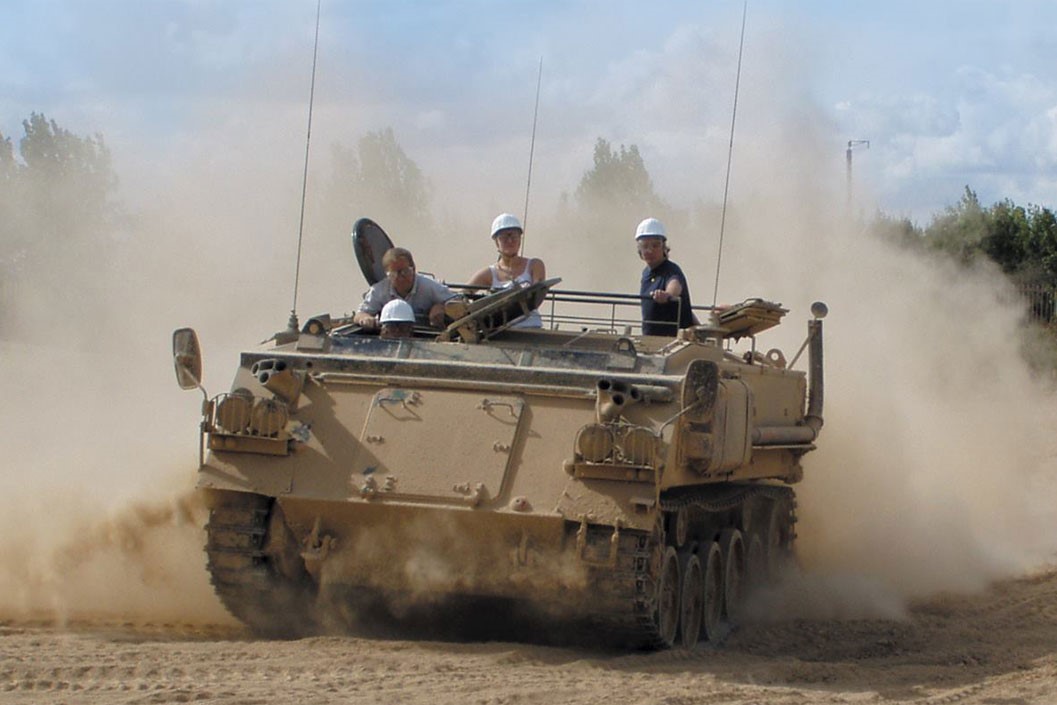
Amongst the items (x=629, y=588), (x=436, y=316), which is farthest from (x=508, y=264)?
(x=629, y=588)

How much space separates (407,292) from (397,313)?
28.7 inches

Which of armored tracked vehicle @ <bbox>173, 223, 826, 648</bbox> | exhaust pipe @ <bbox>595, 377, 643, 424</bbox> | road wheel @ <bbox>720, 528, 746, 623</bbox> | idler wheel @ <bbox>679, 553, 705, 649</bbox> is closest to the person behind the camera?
armored tracked vehicle @ <bbox>173, 223, 826, 648</bbox>

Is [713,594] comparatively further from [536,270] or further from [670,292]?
[536,270]

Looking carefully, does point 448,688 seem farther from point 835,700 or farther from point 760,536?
point 760,536

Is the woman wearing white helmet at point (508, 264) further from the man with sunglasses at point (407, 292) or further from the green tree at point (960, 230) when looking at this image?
the green tree at point (960, 230)

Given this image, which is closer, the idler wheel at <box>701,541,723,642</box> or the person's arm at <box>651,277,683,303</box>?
the idler wheel at <box>701,541,723,642</box>

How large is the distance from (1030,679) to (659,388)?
2.65 metres

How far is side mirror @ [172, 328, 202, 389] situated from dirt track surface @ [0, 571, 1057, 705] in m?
1.54

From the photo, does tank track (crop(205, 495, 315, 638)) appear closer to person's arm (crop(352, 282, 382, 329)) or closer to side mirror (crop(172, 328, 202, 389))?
side mirror (crop(172, 328, 202, 389))

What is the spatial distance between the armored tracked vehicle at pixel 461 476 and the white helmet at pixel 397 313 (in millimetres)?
378

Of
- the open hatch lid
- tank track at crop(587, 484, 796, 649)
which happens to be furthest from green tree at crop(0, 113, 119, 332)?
tank track at crop(587, 484, 796, 649)

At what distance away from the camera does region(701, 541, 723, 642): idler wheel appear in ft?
40.0

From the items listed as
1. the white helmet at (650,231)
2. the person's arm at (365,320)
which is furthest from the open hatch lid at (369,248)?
the white helmet at (650,231)

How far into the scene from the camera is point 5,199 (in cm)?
3291
